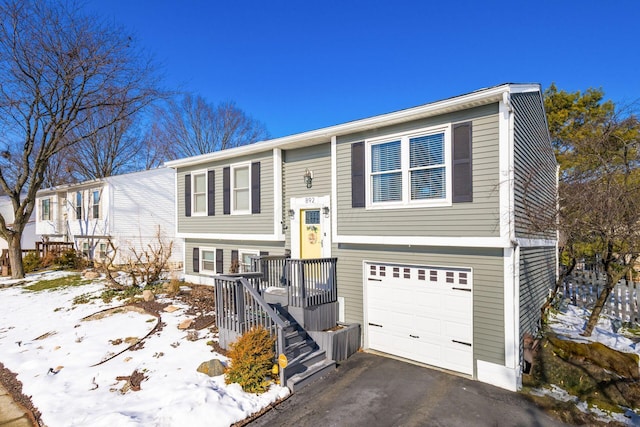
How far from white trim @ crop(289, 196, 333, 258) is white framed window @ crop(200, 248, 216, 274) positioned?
3.89 meters

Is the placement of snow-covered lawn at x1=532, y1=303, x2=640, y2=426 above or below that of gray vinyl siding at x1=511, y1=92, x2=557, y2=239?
below

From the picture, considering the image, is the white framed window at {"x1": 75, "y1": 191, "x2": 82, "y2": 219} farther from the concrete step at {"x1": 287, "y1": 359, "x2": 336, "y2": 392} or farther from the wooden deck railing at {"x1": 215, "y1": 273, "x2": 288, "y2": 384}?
the concrete step at {"x1": 287, "y1": 359, "x2": 336, "y2": 392}

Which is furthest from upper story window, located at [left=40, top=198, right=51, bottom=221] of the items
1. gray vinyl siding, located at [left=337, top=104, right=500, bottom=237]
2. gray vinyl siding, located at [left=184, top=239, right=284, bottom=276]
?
gray vinyl siding, located at [left=337, top=104, right=500, bottom=237]

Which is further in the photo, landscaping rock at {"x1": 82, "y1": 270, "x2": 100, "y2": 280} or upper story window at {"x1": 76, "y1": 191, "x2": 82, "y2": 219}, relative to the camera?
upper story window at {"x1": 76, "y1": 191, "x2": 82, "y2": 219}

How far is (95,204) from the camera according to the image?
18344 millimetres

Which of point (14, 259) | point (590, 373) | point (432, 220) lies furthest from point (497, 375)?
point (14, 259)

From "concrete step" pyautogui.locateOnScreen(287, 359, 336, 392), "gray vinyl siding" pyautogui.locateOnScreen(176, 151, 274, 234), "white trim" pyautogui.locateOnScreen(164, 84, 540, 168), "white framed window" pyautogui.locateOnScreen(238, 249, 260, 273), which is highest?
"white trim" pyautogui.locateOnScreen(164, 84, 540, 168)

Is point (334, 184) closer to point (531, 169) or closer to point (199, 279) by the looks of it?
point (531, 169)

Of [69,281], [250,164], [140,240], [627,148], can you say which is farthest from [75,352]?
[627,148]

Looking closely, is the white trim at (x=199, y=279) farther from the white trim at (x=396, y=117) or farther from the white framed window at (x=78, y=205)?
the white framed window at (x=78, y=205)

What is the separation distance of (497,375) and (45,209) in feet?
89.9

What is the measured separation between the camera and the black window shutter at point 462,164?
6098 millimetres

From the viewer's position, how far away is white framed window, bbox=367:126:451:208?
6444mm

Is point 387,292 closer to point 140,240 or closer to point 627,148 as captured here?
point 627,148
